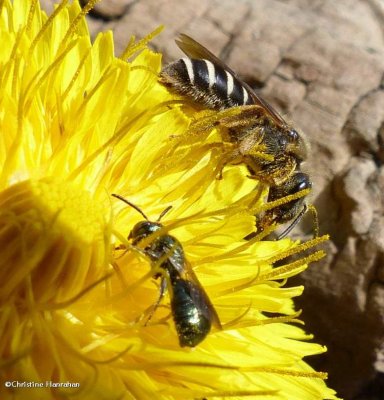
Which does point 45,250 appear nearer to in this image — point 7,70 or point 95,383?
point 95,383

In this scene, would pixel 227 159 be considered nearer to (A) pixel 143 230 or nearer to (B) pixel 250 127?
(B) pixel 250 127

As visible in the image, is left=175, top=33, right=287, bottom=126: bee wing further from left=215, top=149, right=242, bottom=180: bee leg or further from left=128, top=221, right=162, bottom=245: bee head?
left=128, top=221, right=162, bottom=245: bee head

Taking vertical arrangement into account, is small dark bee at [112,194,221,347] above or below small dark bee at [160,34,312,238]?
below

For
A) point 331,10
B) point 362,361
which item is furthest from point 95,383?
point 331,10

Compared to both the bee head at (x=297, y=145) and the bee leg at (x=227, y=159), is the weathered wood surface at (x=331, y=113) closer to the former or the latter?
the bee head at (x=297, y=145)

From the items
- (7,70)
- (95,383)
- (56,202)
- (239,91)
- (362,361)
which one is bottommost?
(362,361)

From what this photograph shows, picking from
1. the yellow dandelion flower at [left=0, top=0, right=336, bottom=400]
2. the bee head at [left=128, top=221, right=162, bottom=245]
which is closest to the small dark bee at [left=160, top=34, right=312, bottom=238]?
the yellow dandelion flower at [left=0, top=0, right=336, bottom=400]

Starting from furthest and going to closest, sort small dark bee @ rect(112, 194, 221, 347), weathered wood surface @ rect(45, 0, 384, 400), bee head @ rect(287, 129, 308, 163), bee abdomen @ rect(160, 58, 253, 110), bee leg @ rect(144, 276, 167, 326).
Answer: weathered wood surface @ rect(45, 0, 384, 400) → bee head @ rect(287, 129, 308, 163) → bee abdomen @ rect(160, 58, 253, 110) → bee leg @ rect(144, 276, 167, 326) → small dark bee @ rect(112, 194, 221, 347)
